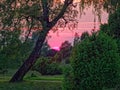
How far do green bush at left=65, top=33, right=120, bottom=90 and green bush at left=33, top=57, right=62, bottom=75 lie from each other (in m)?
14.0

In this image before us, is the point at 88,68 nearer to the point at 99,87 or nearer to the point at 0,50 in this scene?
the point at 99,87

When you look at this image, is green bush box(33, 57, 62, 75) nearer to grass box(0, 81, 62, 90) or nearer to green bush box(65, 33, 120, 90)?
grass box(0, 81, 62, 90)

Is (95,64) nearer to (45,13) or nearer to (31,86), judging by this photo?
(31,86)

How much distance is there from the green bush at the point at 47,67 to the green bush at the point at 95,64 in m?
14.0

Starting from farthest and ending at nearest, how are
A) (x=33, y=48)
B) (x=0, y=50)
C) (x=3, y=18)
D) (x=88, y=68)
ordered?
1. (x=33, y=48)
2. (x=0, y=50)
3. (x=3, y=18)
4. (x=88, y=68)

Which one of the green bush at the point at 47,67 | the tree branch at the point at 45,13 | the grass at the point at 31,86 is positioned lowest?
the grass at the point at 31,86

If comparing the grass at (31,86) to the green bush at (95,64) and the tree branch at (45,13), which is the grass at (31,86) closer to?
the tree branch at (45,13)

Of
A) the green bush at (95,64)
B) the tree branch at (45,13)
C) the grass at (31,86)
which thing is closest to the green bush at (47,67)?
the tree branch at (45,13)

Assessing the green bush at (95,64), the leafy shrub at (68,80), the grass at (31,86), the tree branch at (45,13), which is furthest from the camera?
the tree branch at (45,13)

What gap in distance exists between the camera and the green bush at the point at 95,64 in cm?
1205

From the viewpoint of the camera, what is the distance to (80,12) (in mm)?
19047

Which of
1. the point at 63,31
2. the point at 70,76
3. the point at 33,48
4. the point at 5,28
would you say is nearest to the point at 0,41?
the point at 5,28

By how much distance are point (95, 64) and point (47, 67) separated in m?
14.9

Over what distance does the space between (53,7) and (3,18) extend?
2631 millimetres
